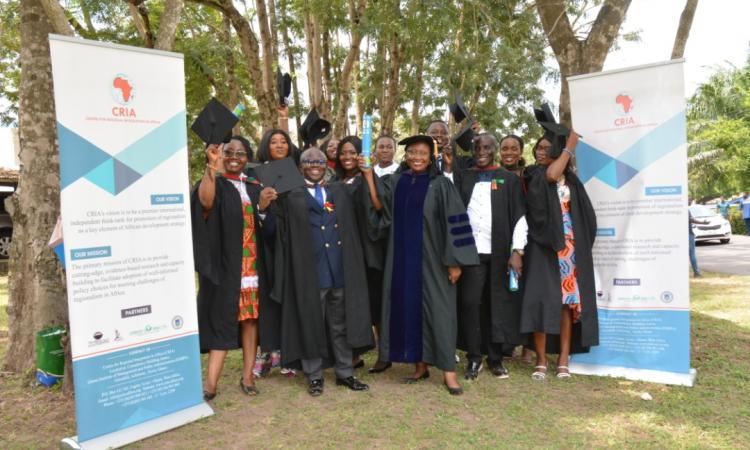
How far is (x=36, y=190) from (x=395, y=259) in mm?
3146

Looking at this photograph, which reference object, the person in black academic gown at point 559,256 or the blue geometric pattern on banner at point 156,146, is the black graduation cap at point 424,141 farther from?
the blue geometric pattern on banner at point 156,146

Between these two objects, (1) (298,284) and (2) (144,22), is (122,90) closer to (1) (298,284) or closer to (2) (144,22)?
(1) (298,284)

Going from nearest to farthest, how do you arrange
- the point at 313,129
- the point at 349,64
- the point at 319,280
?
the point at 319,280 → the point at 313,129 → the point at 349,64

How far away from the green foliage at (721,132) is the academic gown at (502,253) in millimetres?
31364

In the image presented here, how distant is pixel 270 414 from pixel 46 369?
2004 mm

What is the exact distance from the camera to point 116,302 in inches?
147

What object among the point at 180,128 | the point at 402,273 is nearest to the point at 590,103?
the point at 402,273

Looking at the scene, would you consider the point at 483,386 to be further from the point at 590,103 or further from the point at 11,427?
the point at 11,427

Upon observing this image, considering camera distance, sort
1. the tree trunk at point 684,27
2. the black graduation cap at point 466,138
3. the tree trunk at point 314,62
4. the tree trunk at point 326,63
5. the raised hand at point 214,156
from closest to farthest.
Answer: the raised hand at point 214,156
the black graduation cap at point 466,138
the tree trunk at point 684,27
the tree trunk at point 314,62
the tree trunk at point 326,63

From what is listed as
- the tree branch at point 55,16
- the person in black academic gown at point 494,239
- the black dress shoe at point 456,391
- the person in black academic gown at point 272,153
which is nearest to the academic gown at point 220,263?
the person in black academic gown at point 272,153

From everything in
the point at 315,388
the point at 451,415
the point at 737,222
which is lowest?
the point at 451,415

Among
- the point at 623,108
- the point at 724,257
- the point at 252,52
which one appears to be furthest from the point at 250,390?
the point at 724,257

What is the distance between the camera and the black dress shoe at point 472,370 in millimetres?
5008

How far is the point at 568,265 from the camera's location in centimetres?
498
